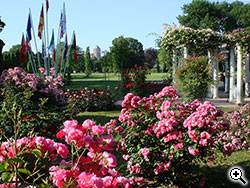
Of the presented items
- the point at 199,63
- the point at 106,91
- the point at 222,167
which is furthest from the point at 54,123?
the point at 106,91

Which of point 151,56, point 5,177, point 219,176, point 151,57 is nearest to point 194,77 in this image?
point 219,176

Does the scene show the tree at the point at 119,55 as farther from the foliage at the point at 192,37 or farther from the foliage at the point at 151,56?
the foliage at the point at 151,56

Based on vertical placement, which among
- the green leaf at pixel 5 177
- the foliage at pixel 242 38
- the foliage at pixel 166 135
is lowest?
the foliage at pixel 166 135

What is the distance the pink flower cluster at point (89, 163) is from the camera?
3.87ft

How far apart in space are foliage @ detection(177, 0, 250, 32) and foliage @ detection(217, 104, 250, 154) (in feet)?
98.5

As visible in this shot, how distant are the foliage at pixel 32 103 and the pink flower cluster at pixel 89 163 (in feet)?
6.97

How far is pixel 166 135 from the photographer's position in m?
2.89

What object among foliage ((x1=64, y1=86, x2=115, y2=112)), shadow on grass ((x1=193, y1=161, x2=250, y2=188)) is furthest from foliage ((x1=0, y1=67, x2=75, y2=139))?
foliage ((x1=64, y1=86, x2=115, y2=112))

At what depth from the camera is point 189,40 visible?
33.1 feet

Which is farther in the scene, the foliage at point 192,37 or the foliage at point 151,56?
the foliage at point 151,56

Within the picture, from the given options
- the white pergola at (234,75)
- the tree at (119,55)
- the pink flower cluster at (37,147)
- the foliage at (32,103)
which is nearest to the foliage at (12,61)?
the foliage at (32,103)

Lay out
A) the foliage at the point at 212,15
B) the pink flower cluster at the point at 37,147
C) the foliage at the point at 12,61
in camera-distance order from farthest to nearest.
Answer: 1. the foliage at the point at 212,15
2. the foliage at the point at 12,61
3. the pink flower cluster at the point at 37,147

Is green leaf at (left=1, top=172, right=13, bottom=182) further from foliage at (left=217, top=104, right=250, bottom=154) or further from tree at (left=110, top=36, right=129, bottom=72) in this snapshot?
tree at (left=110, top=36, right=129, bottom=72)

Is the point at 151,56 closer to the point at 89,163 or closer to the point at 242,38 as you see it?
the point at 242,38
